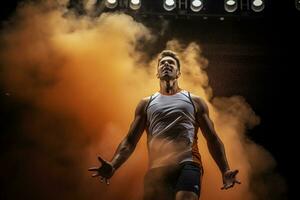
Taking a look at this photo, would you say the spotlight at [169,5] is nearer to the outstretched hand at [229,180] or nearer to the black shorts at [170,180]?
the black shorts at [170,180]

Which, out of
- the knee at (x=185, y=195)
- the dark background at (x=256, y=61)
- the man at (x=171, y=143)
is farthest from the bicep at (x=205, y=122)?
the dark background at (x=256, y=61)

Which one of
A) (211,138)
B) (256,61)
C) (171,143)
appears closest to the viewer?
(171,143)

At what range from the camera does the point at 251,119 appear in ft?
19.1

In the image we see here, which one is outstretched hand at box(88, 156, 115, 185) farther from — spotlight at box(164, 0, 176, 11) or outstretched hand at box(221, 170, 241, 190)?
spotlight at box(164, 0, 176, 11)

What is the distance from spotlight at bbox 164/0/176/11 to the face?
1457 mm

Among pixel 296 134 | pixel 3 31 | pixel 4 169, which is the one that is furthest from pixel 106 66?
pixel 296 134

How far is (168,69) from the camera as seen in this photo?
409 cm

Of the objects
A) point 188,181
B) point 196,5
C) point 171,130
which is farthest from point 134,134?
point 196,5

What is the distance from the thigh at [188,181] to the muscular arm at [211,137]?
24cm

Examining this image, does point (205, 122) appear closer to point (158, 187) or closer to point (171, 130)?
point (171, 130)

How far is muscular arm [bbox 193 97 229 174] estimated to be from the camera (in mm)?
3781

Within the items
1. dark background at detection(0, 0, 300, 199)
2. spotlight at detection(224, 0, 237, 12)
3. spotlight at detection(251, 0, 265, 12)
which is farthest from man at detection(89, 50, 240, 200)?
dark background at detection(0, 0, 300, 199)

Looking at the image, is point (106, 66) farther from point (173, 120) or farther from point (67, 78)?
point (173, 120)

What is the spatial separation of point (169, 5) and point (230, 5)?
0.71 meters
